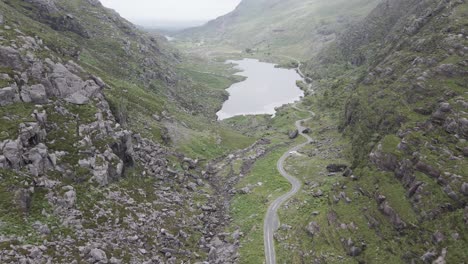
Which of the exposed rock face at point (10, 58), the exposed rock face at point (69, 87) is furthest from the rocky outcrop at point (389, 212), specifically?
the exposed rock face at point (10, 58)

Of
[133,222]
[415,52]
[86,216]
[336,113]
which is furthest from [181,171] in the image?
[336,113]

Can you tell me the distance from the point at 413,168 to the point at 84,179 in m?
53.7

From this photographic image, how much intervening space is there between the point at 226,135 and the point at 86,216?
240ft

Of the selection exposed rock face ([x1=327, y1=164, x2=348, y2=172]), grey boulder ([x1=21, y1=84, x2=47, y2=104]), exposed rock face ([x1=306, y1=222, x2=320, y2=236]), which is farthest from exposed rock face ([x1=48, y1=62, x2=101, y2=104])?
exposed rock face ([x1=327, y1=164, x2=348, y2=172])

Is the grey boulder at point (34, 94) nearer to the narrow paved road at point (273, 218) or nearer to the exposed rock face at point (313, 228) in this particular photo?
the narrow paved road at point (273, 218)

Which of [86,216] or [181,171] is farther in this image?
[181,171]

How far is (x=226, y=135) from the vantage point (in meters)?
120

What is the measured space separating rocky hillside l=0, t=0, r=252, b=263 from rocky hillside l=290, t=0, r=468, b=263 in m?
22.5

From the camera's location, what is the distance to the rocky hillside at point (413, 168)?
159ft

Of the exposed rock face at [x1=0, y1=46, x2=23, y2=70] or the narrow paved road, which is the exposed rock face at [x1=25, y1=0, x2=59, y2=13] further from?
the narrow paved road

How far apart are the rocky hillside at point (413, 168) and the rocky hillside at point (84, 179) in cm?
2248

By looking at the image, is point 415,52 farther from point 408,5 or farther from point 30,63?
point 408,5

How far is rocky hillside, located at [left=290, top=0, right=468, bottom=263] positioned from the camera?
48.4 meters

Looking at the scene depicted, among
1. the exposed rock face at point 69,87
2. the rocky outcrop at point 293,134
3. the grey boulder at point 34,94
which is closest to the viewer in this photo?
the grey boulder at point 34,94
